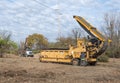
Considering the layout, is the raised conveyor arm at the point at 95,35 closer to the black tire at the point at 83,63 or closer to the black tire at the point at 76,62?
the black tire at the point at 83,63

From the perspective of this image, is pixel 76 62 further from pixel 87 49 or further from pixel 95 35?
pixel 95 35

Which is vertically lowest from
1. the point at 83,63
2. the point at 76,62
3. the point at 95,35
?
the point at 83,63

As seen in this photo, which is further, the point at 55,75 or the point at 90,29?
the point at 90,29

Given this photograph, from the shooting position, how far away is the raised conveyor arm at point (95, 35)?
117ft

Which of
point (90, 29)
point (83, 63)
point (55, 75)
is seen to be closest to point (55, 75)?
point (55, 75)

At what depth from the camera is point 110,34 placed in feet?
271

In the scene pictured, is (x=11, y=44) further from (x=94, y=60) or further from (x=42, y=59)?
(x=94, y=60)

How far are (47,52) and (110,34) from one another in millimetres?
43247

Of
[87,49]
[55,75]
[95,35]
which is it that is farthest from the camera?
[87,49]

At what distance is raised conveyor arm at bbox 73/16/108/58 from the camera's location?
117ft

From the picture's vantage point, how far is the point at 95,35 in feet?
119

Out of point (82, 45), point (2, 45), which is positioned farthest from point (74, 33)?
point (82, 45)


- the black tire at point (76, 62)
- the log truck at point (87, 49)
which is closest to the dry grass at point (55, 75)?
the log truck at point (87, 49)

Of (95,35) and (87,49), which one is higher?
(95,35)
